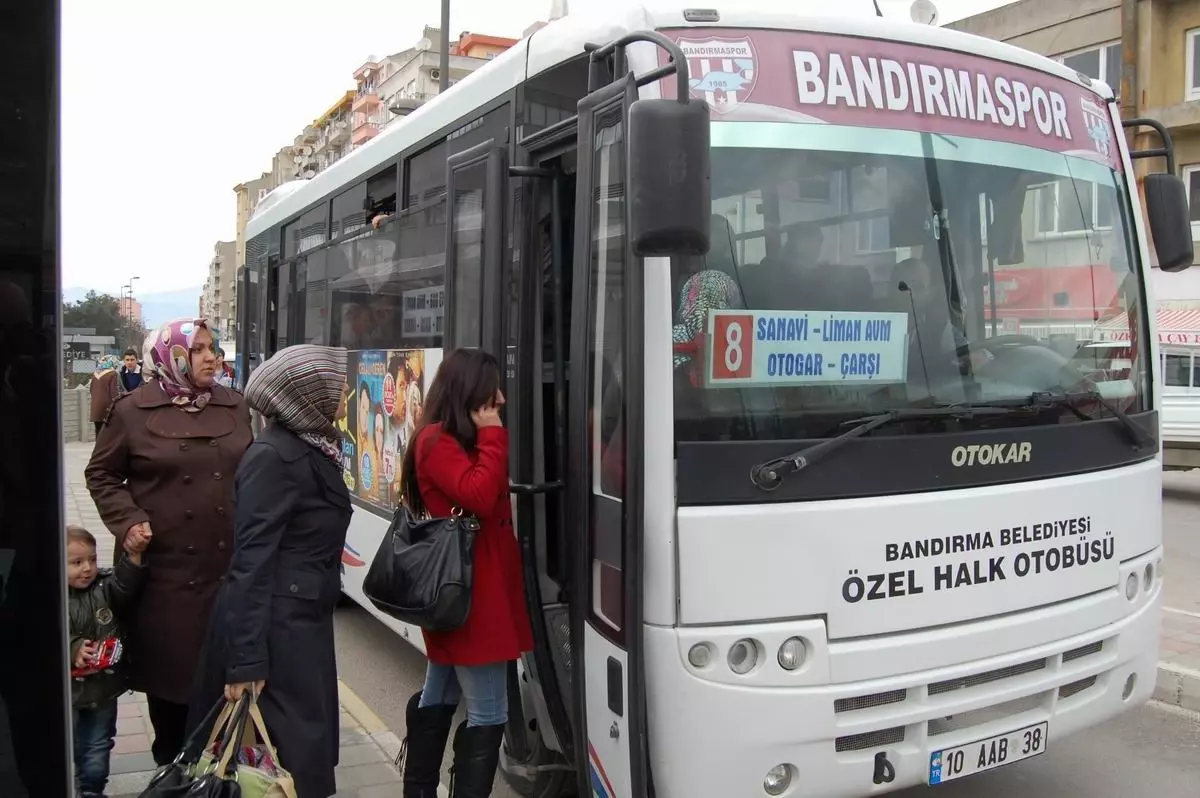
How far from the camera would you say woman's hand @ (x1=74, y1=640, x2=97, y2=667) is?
3.48 m

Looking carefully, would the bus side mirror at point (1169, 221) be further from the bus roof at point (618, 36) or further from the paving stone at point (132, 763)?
the paving stone at point (132, 763)

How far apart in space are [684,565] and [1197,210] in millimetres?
25631

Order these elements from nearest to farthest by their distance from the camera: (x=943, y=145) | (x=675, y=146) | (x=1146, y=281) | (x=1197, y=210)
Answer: (x=675, y=146) → (x=943, y=145) → (x=1146, y=281) → (x=1197, y=210)

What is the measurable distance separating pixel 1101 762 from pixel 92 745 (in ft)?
13.7

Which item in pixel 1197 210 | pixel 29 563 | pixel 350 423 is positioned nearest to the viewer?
pixel 29 563

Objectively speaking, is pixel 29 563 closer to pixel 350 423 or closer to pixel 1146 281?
pixel 1146 281

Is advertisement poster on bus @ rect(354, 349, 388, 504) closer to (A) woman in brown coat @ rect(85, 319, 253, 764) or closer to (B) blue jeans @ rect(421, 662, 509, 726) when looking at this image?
(A) woman in brown coat @ rect(85, 319, 253, 764)

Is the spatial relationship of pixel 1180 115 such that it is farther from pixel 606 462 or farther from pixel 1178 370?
pixel 606 462

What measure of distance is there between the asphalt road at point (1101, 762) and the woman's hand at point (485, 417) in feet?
5.85

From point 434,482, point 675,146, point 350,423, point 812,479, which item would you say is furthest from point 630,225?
point 350,423

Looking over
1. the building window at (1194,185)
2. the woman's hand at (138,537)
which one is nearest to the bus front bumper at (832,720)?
the woman's hand at (138,537)

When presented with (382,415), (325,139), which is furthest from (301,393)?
(325,139)

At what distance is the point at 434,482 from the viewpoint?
3539mm

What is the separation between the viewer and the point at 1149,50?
931 inches
